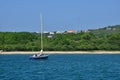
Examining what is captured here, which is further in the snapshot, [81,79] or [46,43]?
[46,43]

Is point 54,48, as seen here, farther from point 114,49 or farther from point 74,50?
point 114,49

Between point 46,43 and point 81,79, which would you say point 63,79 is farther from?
point 46,43

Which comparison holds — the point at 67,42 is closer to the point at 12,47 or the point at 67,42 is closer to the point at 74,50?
the point at 74,50

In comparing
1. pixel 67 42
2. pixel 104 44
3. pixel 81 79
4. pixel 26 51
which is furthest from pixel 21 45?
pixel 81 79

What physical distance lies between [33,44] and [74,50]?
16.4m

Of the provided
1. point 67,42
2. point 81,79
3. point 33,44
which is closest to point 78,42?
point 67,42

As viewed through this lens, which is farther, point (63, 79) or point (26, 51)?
point (26, 51)

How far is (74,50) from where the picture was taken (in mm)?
190625

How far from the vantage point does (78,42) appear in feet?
645

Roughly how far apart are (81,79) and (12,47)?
137475 millimetres

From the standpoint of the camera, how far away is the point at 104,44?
18975cm

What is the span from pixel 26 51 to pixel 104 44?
3051 centimetres

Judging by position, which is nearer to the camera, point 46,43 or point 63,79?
point 63,79

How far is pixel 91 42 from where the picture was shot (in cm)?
19500
